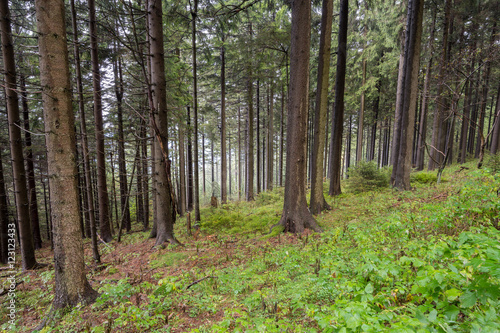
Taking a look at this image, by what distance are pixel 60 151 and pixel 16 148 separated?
565 cm

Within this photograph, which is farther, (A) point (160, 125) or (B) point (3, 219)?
(B) point (3, 219)

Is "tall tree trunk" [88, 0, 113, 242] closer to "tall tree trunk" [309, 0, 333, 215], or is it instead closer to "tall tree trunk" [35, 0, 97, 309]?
"tall tree trunk" [35, 0, 97, 309]

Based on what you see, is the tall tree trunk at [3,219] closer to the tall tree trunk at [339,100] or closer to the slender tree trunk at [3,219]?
the slender tree trunk at [3,219]

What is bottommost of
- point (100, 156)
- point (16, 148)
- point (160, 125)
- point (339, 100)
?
point (100, 156)

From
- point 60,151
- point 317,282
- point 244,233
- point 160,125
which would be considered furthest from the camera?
point 244,233

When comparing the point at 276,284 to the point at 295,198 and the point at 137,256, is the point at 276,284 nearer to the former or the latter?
the point at 295,198

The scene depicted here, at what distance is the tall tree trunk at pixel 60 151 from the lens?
3.47m

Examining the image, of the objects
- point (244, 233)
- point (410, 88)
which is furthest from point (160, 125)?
point (410, 88)

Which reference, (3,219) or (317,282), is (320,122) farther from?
(3,219)

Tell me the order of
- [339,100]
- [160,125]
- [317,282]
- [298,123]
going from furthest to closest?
[339,100]
[160,125]
[298,123]
[317,282]

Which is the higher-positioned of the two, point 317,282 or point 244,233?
point 317,282

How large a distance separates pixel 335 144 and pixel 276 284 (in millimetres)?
8393

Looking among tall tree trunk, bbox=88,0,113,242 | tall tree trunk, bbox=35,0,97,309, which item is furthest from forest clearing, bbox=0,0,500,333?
tall tree trunk, bbox=88,0,113,242

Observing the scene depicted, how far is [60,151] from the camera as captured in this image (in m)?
3.59
